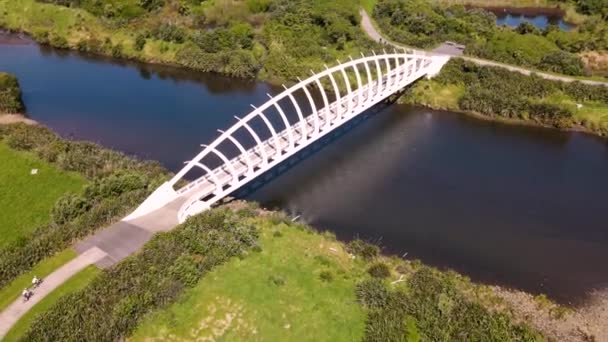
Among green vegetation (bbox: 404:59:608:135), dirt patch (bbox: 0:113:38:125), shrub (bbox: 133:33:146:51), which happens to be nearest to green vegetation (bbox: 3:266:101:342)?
dirt patch (bbox: 0:113:38:125)

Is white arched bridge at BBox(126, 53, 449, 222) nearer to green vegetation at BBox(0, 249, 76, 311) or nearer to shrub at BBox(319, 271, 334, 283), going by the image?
green vegetation at BBox(0, 249, 76, 311)

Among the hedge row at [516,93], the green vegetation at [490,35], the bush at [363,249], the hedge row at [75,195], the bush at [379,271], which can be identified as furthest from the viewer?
the green vegetation at [490,35]

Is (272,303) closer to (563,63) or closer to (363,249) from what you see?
(363,249)

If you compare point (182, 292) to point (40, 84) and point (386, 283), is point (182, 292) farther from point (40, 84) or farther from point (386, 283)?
point (40, 84)

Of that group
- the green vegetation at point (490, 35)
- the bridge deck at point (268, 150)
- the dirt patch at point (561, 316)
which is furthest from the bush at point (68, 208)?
the green vegetation at point (490, 35)

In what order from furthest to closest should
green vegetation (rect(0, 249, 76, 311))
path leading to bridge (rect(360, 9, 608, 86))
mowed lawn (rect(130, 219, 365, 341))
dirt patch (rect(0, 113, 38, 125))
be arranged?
1. path leading to bridge (rect(360, 9, 608, 86))
2. dirt patch (rect(0, 113, 38, 125))
3. green vegetation (rect(0, 249, 76, 311))
4. mowed lawn (rect(130, 219, 365, 341))

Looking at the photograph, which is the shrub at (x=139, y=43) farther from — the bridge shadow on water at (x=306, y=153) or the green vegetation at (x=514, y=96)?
the green vegetation at (x=514, y=96)
